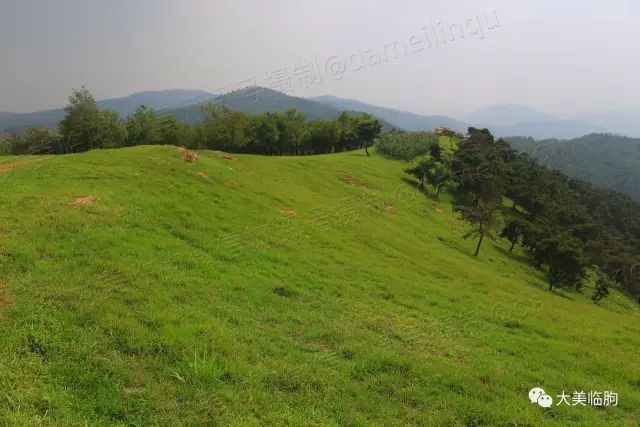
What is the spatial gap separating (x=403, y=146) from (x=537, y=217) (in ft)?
111

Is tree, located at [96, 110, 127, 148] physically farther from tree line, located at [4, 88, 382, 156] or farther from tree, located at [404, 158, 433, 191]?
tree, located at [404, 158, 433, 191]

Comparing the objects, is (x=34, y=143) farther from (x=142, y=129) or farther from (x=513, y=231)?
(x=513, y=231)

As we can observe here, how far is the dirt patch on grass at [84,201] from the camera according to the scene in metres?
21.8

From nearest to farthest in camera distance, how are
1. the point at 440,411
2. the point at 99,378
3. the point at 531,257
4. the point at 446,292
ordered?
the point at 99,378 → the point at 440,411 → the point at 446,292 → the point at 531,257

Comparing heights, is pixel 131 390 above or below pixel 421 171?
below

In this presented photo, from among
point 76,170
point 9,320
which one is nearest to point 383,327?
point 9,320

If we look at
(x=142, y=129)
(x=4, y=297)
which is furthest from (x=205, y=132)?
(x=4, y=297)

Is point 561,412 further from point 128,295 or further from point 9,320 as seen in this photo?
point 9,320

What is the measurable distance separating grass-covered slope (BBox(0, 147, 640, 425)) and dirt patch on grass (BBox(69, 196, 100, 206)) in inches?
8.6

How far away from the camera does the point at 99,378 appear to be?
9.66 meters

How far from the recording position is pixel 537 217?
81.2 m

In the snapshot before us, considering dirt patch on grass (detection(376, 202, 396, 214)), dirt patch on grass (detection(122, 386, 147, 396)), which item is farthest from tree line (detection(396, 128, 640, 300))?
dirt patch on grass (detection(122, 386, 147, 396))

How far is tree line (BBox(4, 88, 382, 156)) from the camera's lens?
241 feet

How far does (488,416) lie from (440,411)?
1358 mm
